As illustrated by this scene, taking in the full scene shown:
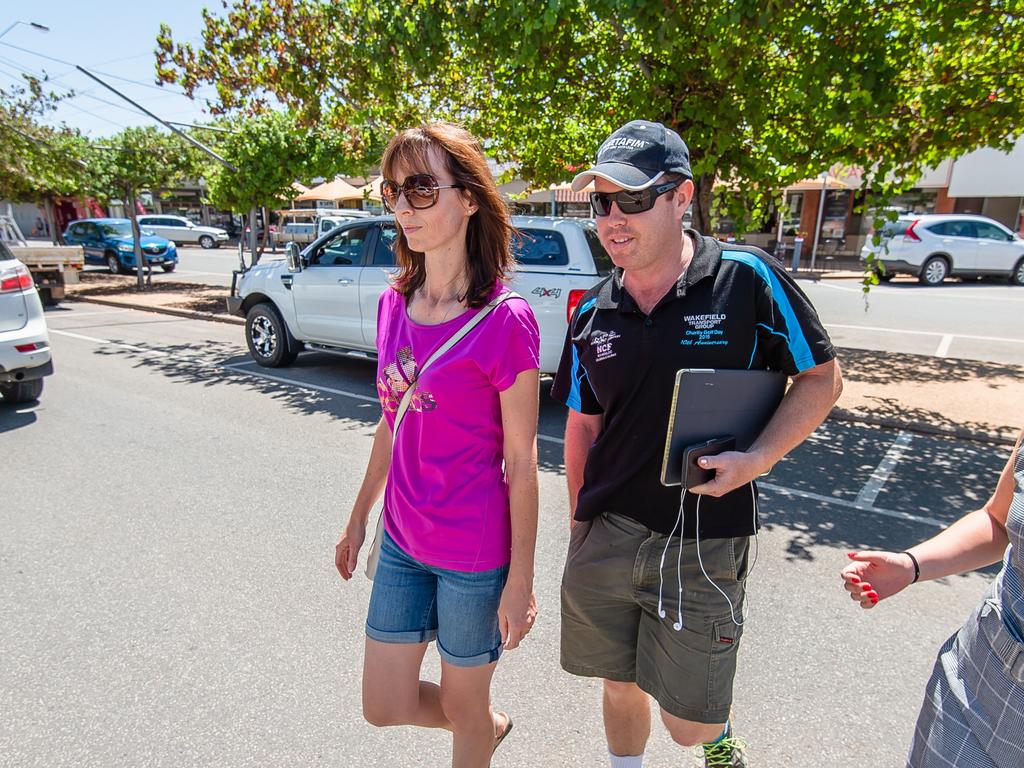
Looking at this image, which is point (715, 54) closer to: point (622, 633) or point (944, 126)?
point (944, 126)

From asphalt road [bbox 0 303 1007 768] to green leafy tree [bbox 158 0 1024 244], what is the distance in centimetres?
269

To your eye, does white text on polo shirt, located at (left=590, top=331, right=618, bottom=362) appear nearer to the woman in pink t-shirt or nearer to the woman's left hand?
the woman in pink t-shirt

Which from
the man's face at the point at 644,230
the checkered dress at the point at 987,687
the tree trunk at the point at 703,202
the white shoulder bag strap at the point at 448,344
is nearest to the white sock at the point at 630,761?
the checkered dress at the point at 987,687

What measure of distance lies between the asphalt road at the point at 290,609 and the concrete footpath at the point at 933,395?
482 mm

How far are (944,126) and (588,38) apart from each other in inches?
138

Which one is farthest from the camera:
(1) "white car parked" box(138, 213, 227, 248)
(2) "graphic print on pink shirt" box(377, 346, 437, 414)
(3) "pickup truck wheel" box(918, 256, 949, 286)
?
(1) "white car parked" box(138, 213, 227, 248)

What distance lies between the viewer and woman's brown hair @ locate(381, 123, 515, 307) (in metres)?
1.83

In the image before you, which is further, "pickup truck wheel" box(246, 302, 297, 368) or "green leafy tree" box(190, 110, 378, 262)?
"green leafy tree" box(190, 110, 378, 262)

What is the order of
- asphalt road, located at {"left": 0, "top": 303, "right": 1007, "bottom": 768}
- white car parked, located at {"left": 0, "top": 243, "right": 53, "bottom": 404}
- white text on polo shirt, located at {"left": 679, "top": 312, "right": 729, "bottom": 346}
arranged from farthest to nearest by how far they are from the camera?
white car parked, located at {"left": 0, "top": 243, "right": 53, "bottom": 404}
asphalt road, located at {"left": 0, "top": 303, "right": 1007, "bottom": 768}
white text on polo shirt, located at {"left": 679, "top": 312, "right": 729, "bottom": 346}

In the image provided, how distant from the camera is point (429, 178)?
5.96 feet

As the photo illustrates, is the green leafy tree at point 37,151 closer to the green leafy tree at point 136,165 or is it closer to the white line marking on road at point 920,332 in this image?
the green leafy tree at point 136,165

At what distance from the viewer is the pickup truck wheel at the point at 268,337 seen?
332 inches

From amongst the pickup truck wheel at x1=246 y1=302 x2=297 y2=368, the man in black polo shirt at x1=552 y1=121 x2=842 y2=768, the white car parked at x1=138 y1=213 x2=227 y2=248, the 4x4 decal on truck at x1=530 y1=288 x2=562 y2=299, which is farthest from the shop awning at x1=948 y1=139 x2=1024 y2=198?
the white car parked at x1=138 y1=213 x2=227 y2=248

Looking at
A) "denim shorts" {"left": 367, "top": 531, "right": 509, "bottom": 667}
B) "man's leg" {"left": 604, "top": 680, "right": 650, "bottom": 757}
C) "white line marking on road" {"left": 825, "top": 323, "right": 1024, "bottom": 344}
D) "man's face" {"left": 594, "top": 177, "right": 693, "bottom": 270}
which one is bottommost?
"white line marking on road" {"left": 825, "top": 323, "right": 1024, "bottom": 344}
